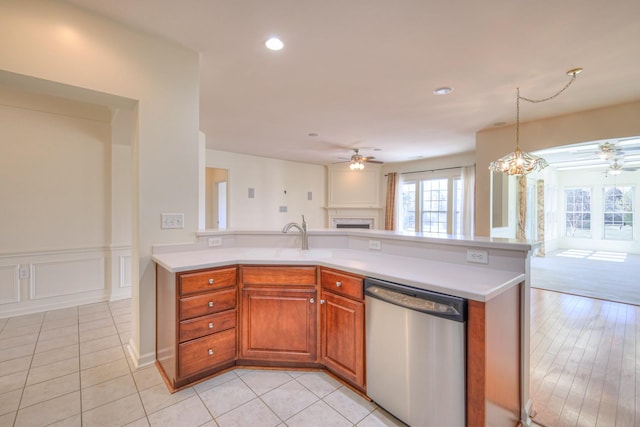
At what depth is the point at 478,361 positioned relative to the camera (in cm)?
135

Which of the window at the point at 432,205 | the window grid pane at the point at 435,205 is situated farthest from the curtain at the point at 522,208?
the window grid pane at the point at 435,205

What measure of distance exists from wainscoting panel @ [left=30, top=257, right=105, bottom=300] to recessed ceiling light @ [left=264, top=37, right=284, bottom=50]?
11.8 ft

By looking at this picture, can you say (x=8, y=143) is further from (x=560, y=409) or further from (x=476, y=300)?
(x=560, y=409)

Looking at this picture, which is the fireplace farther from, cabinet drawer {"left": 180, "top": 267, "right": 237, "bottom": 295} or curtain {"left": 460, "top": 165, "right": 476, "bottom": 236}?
cabinet drawer {"left": 180, "top": 267, "right": 237, "bottom": 295}

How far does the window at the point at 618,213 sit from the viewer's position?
26.7 ft

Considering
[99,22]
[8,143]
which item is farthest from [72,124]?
[99,22]

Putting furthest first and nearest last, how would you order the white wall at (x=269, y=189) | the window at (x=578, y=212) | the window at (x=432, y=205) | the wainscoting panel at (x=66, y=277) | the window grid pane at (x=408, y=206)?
the window at (x=578, y=212)
the window grid pane at (x=408, y=206)
the window at (x=432, y=205)
the white wall at (x=269, y=189)
the wainscoting panel at (x=66, y=277)

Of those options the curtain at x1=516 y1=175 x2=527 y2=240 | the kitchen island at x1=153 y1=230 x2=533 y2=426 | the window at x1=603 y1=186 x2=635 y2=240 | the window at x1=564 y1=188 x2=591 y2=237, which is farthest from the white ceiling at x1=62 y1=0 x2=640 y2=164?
the window at x1=564 y1=188 x2=591 y2=237

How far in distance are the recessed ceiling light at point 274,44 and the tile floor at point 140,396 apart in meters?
2.66

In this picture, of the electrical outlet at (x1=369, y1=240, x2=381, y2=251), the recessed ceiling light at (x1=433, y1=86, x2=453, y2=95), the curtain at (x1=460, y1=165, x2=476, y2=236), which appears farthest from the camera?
the curtain at (x1=460, y1=165, x2=476, y2=236)

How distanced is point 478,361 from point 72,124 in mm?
4912

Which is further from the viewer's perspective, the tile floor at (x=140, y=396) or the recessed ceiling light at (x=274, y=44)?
the recessed ceiling light at (x=274, y=44)

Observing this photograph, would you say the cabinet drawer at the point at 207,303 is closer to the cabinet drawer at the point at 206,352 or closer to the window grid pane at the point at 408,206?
the cabinet drawer at the point at 206,352

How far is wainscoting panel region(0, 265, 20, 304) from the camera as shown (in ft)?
10.5
